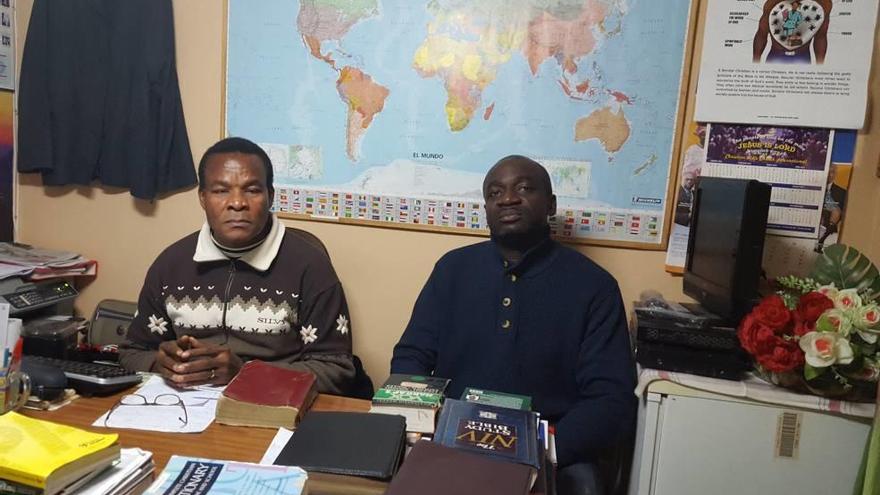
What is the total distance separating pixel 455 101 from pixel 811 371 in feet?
4.42

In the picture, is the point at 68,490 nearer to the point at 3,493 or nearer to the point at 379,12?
the point at 3,493

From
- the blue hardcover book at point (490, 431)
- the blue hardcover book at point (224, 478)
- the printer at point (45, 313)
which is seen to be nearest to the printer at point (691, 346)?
the blue hardcover book at point (490, 431)

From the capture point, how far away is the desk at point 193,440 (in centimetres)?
89

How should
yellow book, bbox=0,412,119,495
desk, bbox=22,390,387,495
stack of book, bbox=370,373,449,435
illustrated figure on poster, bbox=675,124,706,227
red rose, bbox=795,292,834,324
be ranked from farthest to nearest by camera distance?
illustrated figure on poster, bbox=675,124,706,227 < red rose, bbox=795,292,834,324 < stack of book, bbox=370,373,449,435 < desk, bbox=22,390,387,495 < yellow book, bbox=0,412,119,495

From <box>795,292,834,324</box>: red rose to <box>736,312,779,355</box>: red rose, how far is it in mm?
87

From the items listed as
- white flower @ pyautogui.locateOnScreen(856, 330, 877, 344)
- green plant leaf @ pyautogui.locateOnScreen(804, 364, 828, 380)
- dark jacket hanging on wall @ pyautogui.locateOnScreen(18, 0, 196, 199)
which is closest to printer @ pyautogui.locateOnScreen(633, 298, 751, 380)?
green plant leaf @ pyautogui.locateOnScreen(804, 364, 828, 380)

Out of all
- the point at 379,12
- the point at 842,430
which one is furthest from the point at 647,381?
the point at 379,12

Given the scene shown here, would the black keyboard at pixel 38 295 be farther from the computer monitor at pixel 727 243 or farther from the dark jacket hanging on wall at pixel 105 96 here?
the computer monitor at pixel 727 243

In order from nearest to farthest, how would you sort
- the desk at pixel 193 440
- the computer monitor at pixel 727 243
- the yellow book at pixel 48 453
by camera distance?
the yellow book at pixel 48 453
the desk at pixel 193 440
the computer monitor at pixel 727 243

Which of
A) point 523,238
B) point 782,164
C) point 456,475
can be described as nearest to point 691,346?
point 523,238

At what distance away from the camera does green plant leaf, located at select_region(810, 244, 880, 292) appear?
1485mm

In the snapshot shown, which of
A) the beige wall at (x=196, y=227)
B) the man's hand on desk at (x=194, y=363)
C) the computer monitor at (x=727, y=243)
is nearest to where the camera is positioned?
the man's hand on desk at (x=194, y=363)

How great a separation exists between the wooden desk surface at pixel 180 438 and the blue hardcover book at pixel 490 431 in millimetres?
339

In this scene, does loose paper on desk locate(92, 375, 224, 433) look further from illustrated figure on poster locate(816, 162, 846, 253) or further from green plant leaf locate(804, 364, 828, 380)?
illustrated figure on poster locate(816, 162, 846, 253)
